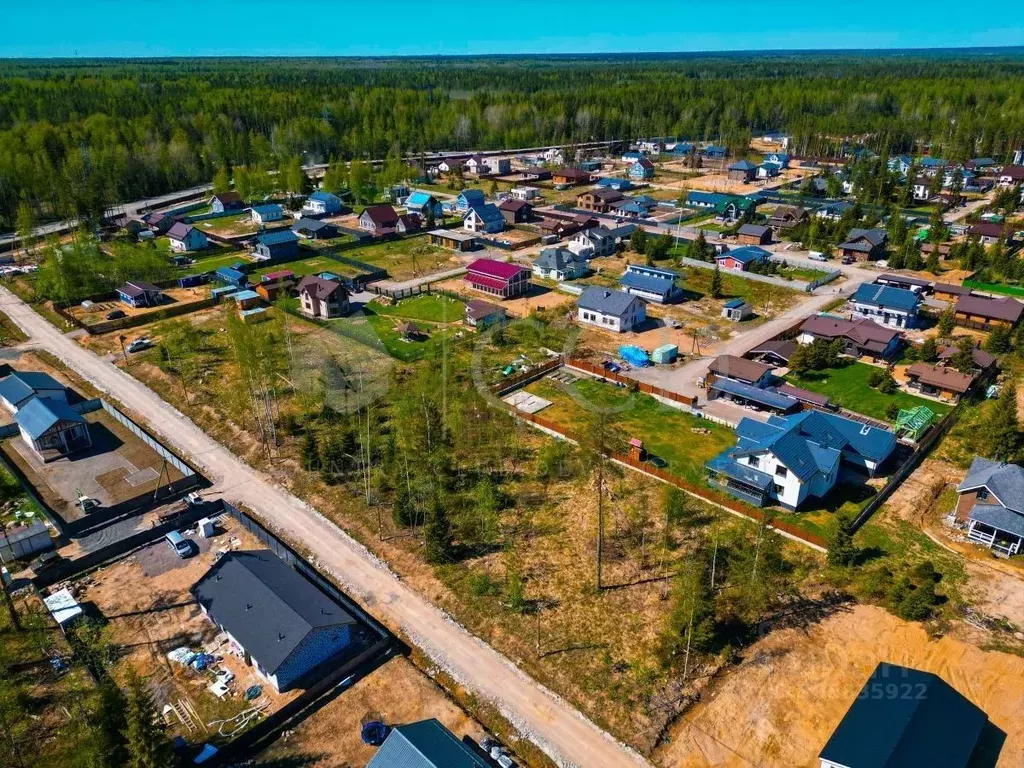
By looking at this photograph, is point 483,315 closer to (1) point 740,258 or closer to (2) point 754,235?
(1) point 740,258

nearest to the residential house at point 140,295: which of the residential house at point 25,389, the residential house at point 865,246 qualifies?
the residential house at point 25,389

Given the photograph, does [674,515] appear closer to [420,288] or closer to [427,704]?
[427,704]

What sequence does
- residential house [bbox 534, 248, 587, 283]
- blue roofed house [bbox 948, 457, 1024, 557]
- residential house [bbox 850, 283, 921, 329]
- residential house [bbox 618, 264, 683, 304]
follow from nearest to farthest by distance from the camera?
blue roofed house [bbox 948, 457, 1024, 557] → residential house [bbox 850, 283, 921, 329] → residential house [bbox 618, 264, 683, 304] → residential house [bbox 534, 248, 587, 283]

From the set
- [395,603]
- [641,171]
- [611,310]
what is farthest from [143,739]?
[641,171]

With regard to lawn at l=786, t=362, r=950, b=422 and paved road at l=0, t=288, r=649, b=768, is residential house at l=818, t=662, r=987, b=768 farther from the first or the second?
lawn at l=786, t=362, r=950, b=422

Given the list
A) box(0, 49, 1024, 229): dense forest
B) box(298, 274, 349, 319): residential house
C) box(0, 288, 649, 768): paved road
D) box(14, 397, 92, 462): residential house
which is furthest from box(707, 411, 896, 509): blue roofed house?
box(0, 49, 1024, 229): dense forest

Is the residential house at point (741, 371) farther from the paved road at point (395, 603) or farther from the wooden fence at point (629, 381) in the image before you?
the paved road at point (395, 603)
